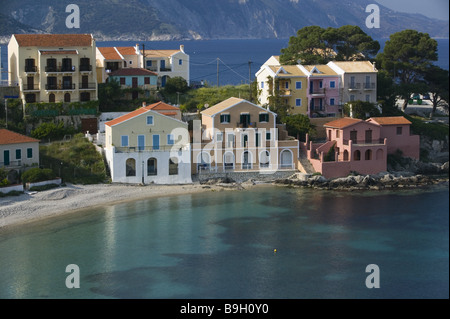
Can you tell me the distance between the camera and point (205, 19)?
197125 mm

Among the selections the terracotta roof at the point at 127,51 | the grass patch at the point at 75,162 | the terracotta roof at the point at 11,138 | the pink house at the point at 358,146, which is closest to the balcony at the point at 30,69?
the grass patch at the point at 75,162

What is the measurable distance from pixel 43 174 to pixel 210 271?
13.4 metres

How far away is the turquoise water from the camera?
27572 mm

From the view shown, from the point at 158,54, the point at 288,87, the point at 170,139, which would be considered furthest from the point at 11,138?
the point at 288,87

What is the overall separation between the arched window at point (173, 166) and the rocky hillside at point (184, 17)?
23178 millimetres

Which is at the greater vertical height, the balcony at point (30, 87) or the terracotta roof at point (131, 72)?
the terracotta roof at point (131, 72)

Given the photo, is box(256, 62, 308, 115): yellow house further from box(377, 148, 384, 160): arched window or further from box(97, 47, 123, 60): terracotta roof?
box(97, 47, 123, 60): terracotta roof

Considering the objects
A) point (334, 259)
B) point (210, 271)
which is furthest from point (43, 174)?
point (334, 259)

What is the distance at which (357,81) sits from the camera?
49.8m

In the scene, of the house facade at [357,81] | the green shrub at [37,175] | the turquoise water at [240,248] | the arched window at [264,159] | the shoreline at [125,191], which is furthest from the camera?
the house facade at [357,81]

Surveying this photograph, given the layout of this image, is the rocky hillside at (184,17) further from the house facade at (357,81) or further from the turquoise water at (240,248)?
the turquoise water at (240,248)

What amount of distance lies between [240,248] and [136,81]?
21.5 m

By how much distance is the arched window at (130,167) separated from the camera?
41.0m

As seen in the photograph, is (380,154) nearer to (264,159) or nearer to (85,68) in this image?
(264,159)
